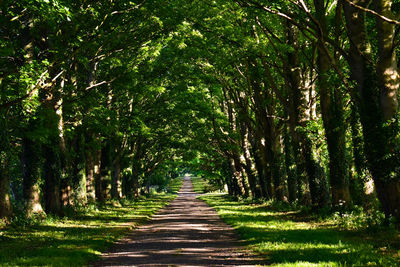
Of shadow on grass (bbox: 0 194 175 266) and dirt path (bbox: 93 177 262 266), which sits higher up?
shadow on grass (bbox: 0 194 175 266)

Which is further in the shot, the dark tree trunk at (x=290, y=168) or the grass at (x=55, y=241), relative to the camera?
the dark tree trunk at (x=290, y=168)

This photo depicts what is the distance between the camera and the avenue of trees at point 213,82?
11.8 meters

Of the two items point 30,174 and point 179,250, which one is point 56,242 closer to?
point 179,250

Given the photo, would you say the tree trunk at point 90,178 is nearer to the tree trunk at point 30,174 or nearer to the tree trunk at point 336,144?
the tree trunk at point 30,174

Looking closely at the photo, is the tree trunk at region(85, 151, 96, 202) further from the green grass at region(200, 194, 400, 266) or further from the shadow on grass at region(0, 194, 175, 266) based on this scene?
the green grass at region(200, 194, 400, 266)

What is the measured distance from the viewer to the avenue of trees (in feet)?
38.8

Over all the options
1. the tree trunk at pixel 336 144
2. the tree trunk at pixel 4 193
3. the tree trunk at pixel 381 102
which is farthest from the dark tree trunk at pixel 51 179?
the tree trunk at pixel 381 102

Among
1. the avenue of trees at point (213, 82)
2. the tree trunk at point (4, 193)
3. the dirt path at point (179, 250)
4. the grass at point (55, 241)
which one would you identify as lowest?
the dirt path at point (179, 250)

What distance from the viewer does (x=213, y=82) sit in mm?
29312

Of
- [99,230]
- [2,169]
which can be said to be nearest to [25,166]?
[2,169]

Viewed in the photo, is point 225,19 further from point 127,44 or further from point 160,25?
point 127,44

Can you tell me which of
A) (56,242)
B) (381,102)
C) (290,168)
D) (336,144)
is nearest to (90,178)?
(290,168)

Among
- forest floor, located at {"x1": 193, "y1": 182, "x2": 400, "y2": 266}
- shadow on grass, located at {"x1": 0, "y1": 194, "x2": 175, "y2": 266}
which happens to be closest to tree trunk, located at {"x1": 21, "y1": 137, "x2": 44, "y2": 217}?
shadow on grass, located at {"x1": 0, "y1": 194, "x2": 175, "y2": 266}

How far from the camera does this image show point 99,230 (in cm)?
1600
